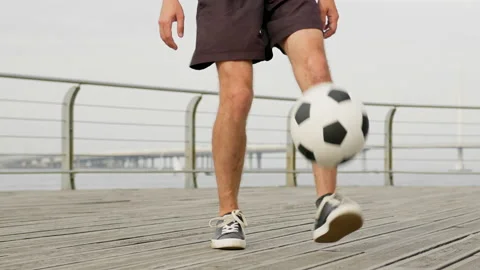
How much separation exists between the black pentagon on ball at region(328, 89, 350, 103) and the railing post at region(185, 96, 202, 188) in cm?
462

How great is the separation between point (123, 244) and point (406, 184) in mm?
5760

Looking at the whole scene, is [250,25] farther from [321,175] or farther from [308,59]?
[321,175]

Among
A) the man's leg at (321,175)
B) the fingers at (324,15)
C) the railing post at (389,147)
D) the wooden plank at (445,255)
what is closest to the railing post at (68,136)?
the railing post at (389,147)

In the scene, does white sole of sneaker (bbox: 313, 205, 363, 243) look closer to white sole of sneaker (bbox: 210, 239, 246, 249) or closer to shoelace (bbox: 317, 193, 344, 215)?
shoelace (bbox: 317, 193, 344, 215)

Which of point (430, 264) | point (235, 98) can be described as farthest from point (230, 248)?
point (430, 264)

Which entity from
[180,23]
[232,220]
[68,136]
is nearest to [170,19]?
[180,23]

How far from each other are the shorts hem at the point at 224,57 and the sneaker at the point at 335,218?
1.76 feet

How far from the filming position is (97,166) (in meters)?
6.09

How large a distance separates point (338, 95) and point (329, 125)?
9cm

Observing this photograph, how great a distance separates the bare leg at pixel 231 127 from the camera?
2.30 meters

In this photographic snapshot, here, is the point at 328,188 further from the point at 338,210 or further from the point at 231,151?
the point at 231,151

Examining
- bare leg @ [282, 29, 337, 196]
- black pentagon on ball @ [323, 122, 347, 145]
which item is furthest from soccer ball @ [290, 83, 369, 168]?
bare leg @ [282, 29, 337, 196]

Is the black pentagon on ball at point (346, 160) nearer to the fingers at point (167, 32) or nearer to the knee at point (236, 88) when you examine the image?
the knee at point (236, 88)

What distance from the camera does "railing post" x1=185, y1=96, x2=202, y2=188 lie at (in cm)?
646
